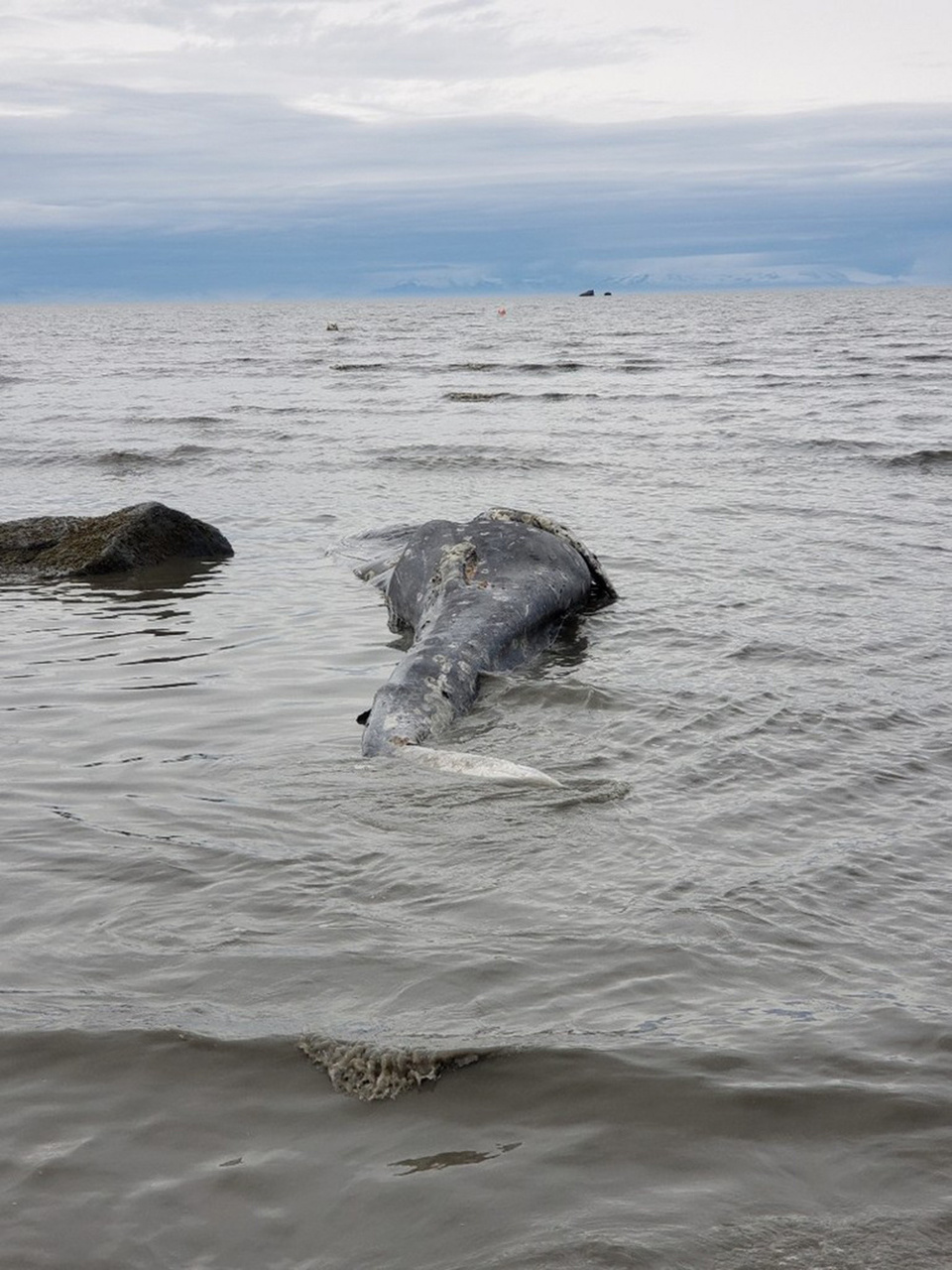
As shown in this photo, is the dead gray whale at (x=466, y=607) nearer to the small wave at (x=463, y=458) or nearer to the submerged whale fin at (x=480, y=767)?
the submerged whale fin at (x=480, y=767)

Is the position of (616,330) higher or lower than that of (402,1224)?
higher

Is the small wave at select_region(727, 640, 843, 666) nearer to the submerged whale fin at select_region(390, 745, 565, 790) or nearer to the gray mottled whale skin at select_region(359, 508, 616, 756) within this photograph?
the gray mottled whale skin at select_region(359, 508, 616, 756)

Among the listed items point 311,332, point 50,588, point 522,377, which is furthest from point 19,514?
point 311,332

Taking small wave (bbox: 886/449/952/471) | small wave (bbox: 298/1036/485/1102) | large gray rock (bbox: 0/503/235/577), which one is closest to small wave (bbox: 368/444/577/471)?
small wave (bbox: 886/449/952/471)

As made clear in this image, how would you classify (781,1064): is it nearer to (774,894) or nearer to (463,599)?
(774,894)

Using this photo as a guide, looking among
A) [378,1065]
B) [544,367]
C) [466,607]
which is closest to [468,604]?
[466,607]

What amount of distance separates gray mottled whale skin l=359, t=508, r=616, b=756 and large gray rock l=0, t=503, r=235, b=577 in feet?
7.63

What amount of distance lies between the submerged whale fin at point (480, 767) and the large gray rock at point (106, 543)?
4.83 meters

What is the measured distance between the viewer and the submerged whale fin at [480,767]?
4648 mm

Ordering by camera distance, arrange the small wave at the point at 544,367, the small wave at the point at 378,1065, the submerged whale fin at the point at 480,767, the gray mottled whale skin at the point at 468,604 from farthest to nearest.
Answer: the small wave at the point at 544,367 → the gray mottled whale skin at the point at 468,604 → the submerged whale fin at the point at 480,767 → the small wave at the point at 378,1065

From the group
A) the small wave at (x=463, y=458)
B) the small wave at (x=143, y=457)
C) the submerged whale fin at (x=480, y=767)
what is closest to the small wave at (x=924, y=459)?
the small wave at (x=463, y=458)

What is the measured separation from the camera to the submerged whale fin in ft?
15.3

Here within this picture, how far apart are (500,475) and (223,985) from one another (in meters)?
11.8

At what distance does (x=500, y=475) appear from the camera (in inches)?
578
